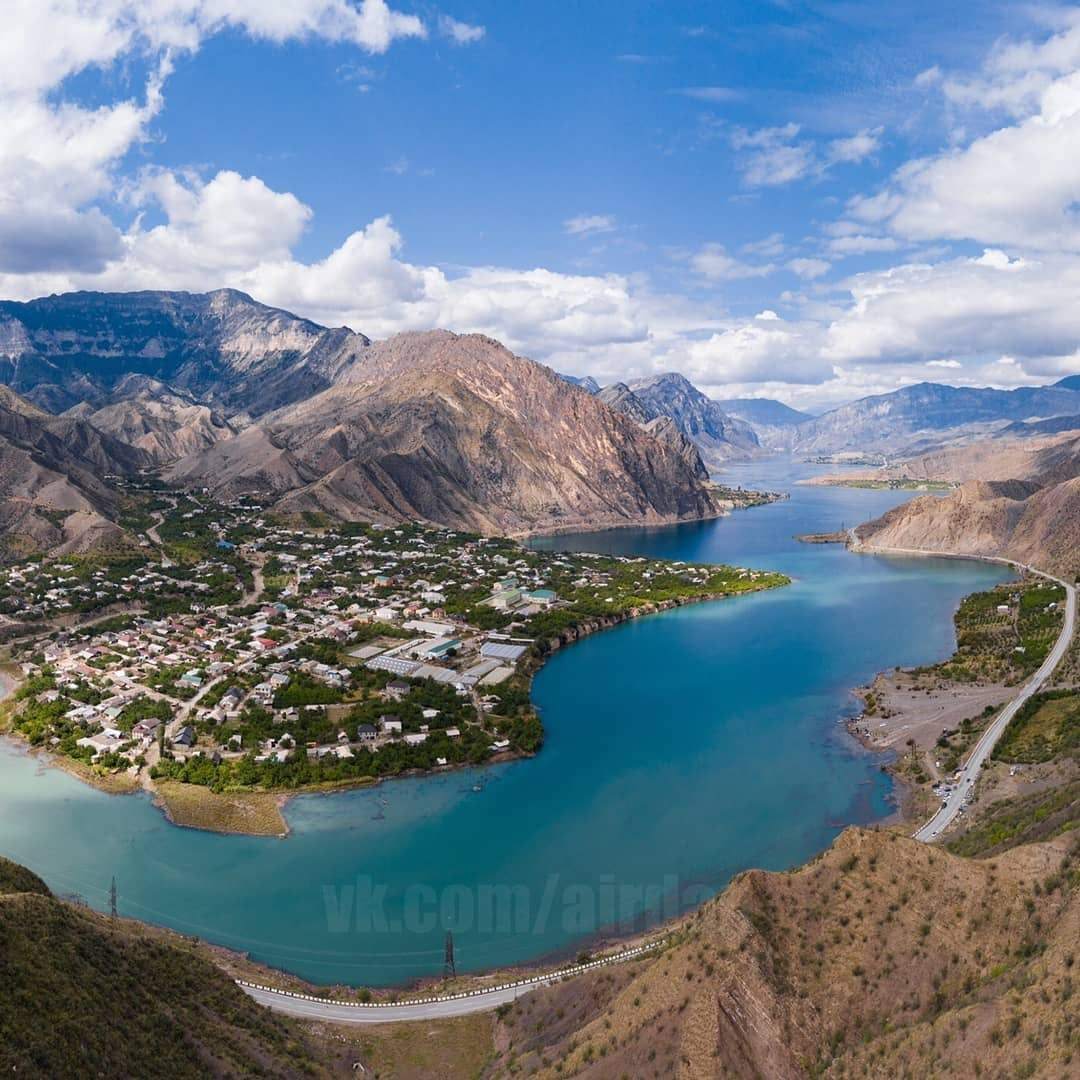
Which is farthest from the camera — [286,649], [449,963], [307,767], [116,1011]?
[286,649]

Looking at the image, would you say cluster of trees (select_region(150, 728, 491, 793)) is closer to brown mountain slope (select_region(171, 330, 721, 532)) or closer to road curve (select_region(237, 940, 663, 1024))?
road curve (select_region(237, 940, 663, 1024))

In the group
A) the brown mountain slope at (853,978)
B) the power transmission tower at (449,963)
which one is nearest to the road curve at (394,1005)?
the power transmission tower at (449,963)

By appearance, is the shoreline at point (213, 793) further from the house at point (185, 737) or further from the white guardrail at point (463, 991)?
the white guardrail at point (463, 991)

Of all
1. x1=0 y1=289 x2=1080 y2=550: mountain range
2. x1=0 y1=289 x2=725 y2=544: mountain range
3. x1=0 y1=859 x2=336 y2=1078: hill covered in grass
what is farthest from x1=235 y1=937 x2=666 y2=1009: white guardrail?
x1=0 y1=289 x2=725 y2=544: mountain range

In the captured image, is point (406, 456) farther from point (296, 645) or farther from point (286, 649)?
point (286, 649)

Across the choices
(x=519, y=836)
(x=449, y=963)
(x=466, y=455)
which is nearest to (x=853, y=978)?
(x=449, y=963)

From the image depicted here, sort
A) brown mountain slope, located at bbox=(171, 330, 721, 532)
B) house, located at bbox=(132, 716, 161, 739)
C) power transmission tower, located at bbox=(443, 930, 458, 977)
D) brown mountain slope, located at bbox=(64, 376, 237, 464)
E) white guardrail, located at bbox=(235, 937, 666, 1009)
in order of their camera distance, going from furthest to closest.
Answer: brown mountain slope, located at bbox=(64, 376, 237, 464) → brown mountain slope, located at bbox=(171, 330, 721, 532) → house, located at bbox=(132, 716, 161, 739) → power transmission tower, located at bbox=(443, 930, 458, 977) → white guardrail, located at bbox=(235, 937, 666, 1009)
